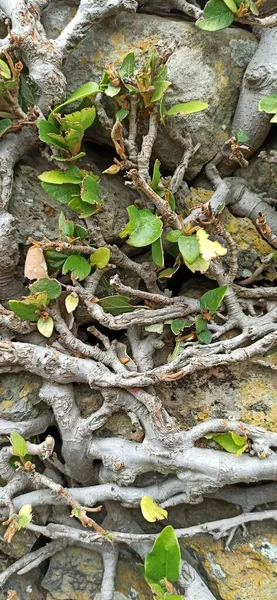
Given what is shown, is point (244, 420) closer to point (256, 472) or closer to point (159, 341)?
point (256, 472)

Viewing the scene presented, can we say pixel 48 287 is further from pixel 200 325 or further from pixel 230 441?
pixel 230 441

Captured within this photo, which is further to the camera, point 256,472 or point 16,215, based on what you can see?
point 16,215

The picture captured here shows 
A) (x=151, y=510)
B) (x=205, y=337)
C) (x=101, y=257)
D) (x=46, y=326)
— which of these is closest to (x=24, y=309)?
(x=46, y=326)

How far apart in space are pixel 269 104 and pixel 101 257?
35.0 inches

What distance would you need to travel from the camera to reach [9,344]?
5.30 feet

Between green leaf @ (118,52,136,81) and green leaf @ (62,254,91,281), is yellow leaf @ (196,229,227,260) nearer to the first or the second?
green leaf @ (62,254,91,281)

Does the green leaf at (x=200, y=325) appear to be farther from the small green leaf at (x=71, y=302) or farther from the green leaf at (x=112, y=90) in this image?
the green leaf at (x=112, y=90)

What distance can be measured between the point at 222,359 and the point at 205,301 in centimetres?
23

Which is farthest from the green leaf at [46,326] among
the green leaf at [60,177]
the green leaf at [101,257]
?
the green leaf at [60,177]

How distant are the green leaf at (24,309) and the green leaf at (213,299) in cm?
62

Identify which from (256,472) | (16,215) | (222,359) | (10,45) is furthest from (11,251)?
(256,472)

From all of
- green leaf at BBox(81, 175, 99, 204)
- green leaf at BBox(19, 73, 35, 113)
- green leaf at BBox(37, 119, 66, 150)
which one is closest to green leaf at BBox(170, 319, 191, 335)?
green leaf at BBox(81, 175, 99, 204)

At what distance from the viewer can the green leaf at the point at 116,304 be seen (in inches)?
65.9

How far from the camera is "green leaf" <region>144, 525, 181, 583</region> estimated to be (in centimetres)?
138
